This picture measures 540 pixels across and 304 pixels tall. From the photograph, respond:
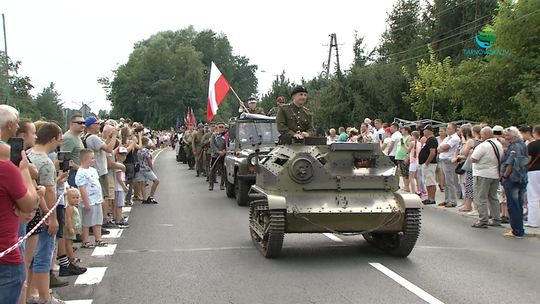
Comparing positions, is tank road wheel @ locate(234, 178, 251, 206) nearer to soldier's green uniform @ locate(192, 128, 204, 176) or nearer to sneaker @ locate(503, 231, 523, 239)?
sneaker @ locate(503, 231, 523, 239)

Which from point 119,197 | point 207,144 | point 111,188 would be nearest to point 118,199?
point 119,197

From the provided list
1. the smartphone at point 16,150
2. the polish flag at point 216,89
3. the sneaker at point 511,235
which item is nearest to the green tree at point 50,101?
the polish flag at point 216,89

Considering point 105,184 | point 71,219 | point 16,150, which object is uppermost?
point 16,150

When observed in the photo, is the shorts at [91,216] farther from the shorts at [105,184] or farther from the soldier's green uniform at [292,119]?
the soldier's green uniform at [292,119]

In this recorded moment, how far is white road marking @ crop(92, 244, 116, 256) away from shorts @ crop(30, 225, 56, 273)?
263cm

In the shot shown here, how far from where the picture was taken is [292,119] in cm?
998

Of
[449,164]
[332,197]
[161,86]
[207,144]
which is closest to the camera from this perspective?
[332,197]

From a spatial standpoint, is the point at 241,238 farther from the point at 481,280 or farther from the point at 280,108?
the point at 481,280

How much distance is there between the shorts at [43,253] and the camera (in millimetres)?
6090

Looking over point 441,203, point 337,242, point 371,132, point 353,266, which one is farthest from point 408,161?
point 353,266

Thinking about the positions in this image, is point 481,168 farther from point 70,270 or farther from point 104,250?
point 70,270

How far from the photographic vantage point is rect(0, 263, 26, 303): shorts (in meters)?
3.98

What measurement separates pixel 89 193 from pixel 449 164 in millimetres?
8729

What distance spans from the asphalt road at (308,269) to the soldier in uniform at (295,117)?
177 cm
